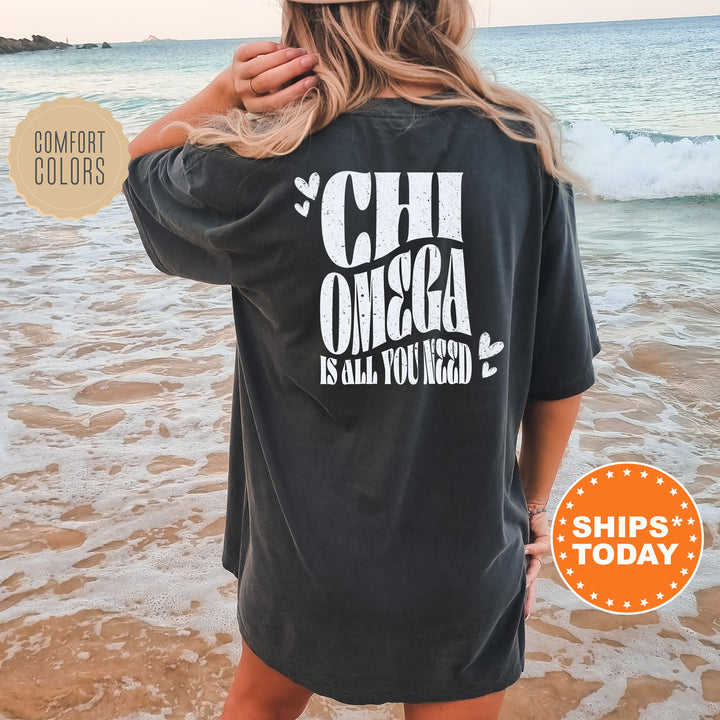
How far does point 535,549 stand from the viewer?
4.62ft

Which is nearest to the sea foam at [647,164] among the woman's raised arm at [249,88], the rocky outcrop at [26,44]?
the woman's raised arm at [249,88]

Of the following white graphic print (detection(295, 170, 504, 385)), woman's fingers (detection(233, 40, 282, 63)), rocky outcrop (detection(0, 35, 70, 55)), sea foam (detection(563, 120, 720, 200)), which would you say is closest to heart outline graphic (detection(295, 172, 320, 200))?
white graphic print (detection(295, 170, 504, 385))

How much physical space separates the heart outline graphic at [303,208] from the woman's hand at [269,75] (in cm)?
15

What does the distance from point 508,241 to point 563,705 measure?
1.88m

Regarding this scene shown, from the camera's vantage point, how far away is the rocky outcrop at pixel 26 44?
59094 millimetres

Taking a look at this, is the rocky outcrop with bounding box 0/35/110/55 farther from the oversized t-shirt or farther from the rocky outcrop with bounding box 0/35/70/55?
the oversized t-shirt

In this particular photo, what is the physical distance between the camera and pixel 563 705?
2.46m

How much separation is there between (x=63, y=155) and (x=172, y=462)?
1.54 m

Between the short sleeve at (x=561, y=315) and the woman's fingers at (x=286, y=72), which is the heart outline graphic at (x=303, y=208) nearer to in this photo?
the woman's fingers at (x=286, y=72)

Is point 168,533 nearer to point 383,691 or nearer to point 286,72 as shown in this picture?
point 383,691

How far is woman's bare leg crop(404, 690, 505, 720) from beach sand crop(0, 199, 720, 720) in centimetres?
125

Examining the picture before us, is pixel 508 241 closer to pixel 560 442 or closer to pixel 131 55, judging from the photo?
pixel 560 442

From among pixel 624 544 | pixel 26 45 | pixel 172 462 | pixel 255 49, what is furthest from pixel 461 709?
pixel 26 45

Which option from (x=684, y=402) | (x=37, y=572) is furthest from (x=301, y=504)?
(x=684, y=402)
